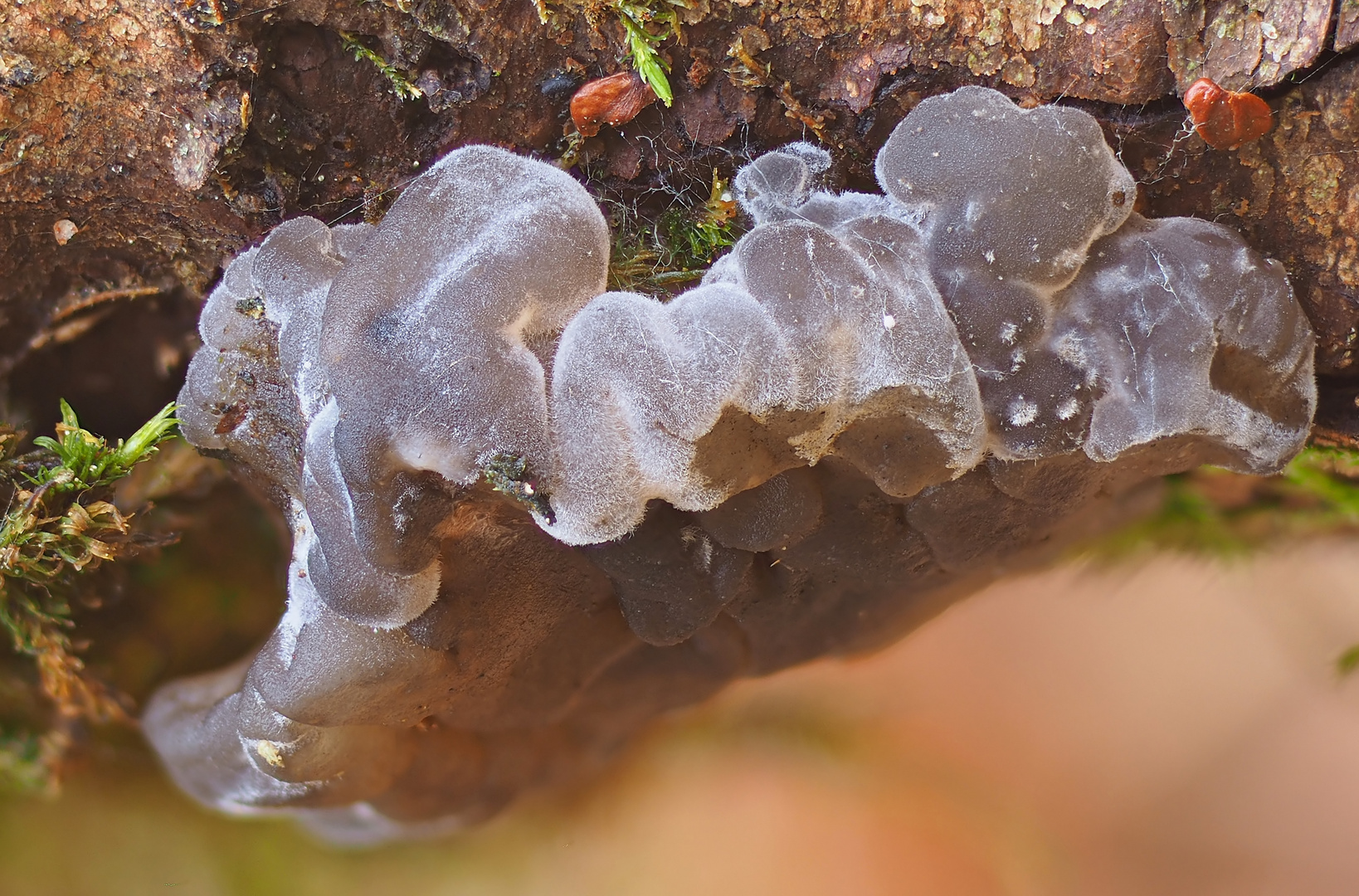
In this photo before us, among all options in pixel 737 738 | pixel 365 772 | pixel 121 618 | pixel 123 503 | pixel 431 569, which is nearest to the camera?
pixel 431 569

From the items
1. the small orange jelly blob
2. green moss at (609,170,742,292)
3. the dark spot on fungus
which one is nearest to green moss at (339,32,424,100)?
green moss at (609,170,742,292)

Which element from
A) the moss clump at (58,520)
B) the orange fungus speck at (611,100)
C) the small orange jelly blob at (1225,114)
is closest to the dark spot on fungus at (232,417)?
the moss clump at (58,520)

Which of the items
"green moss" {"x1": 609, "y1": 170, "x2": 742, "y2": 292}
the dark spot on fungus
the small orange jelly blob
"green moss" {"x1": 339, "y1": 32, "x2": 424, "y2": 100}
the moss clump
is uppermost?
"green moss" {"x1": 339, "y1": 32, "x2": 424, "y2": 100}

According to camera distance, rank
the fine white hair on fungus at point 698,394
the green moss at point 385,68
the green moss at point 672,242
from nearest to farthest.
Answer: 1. the fine white hair on fungus at point 698,394
2. the green moss at point 385,68
3. the green moss at point 672,242

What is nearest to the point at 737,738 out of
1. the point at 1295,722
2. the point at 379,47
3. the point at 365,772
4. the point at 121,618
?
the point at 365,772

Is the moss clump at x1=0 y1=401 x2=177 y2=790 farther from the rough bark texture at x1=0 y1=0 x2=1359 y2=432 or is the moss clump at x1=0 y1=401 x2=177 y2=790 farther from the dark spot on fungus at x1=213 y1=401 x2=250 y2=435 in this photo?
the rough bark texture at x1=0 y1=0 x2=1359 y2=432

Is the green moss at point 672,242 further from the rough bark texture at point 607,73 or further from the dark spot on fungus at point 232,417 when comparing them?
the dark spot on fungus at point 232,417

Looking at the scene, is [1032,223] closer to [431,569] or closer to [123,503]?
[431,569]
